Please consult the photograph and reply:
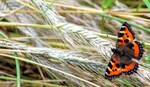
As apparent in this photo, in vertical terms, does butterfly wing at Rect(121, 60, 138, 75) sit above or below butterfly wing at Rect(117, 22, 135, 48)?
below

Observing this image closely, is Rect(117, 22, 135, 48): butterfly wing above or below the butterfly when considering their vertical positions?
above

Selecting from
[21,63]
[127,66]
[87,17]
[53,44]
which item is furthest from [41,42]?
[127,66]

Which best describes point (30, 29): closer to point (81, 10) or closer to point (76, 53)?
point (81, 10)

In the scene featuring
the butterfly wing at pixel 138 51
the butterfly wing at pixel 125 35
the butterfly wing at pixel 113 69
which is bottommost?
the butterfly wing at pixel 113 69

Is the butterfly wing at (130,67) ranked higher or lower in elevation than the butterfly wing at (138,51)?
lower

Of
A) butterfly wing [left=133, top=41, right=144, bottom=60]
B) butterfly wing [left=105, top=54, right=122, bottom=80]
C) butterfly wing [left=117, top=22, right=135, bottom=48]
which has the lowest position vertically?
butterfly wing [left=105, top=54, right=122, bottom=80]
